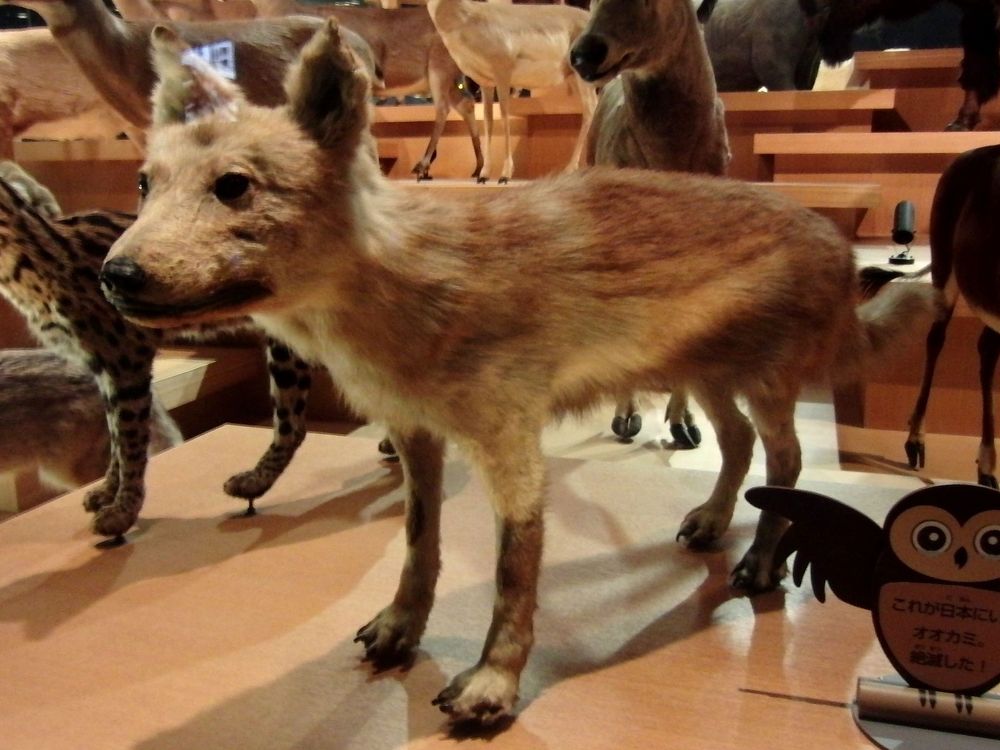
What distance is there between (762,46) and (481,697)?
→ 2.52 metres

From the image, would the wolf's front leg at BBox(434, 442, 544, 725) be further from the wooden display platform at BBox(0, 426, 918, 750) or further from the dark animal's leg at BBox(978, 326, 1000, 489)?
the dark animal's leg at BBox(978, 326, 1000, 489)

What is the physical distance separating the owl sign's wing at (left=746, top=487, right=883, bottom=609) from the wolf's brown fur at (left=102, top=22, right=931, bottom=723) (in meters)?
0.24

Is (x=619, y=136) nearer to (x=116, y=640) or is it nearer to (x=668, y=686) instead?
(x=668, y=686)

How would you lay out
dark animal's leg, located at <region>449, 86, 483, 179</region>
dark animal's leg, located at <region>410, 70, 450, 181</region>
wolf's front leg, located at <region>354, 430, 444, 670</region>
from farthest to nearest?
1. dark animal's leg, located at <region>449, 86, 483, 179</region>
2. dark animal's leg, located at <region>410, 70, 450, 181</region>
3. wolf's front leg, located at <region>354, 430, 444, 670</region>

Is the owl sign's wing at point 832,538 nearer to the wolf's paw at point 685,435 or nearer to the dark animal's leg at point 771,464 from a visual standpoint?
the dark animal's leg at point 771,464

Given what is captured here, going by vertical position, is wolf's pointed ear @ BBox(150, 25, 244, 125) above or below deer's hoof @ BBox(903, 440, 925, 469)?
above

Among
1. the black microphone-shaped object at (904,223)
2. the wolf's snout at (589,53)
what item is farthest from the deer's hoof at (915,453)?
the wolf's snout at (589,53)

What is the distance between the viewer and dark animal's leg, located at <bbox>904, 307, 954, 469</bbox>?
180cm

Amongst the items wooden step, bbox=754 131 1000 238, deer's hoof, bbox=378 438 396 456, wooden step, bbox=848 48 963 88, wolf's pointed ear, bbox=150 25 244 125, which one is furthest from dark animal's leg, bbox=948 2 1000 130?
wolf's pointed ear, bbox=150 25 244 125

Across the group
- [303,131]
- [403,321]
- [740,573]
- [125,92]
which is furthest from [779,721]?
[125,92]

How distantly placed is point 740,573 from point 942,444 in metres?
0.86

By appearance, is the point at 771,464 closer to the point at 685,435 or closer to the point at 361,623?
the point at 361,623

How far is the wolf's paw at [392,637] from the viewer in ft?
3.79

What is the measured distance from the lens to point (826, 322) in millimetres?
1224
